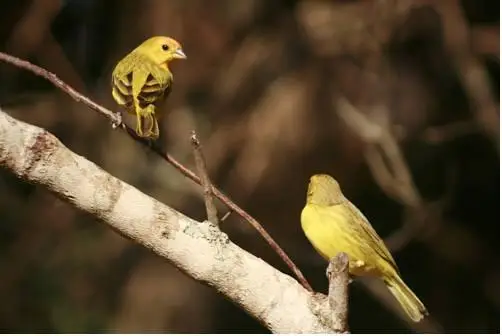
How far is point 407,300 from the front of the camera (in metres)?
1.83

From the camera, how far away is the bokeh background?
16.6ft

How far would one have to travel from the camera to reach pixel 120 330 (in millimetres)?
5176

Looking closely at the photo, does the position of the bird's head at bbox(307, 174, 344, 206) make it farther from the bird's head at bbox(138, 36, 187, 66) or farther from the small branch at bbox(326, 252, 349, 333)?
the bird's head at bbox(138, 36, 187, 66)

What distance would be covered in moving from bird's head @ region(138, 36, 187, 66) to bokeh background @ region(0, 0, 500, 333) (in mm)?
2948

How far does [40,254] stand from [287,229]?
53.7 inches

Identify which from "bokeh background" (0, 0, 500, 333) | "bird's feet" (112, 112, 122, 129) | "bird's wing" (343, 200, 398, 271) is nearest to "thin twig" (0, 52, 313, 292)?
"bird's feet" (112, 112, 122, 129)

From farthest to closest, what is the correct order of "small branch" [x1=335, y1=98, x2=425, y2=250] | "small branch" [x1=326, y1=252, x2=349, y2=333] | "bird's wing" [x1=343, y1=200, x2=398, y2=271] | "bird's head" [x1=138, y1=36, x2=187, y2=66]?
"small branch" [x1=335, y1=98, x2=425, y2=250], "bird's head" [x1=138, y1=36, x2=187, y2=66], "bird's wing" [x1=343, y1=200, x2=398, y2=271], "small branch" [x1=326, y1=252, x2=349, y2=333]

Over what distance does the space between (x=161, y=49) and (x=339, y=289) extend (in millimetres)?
578

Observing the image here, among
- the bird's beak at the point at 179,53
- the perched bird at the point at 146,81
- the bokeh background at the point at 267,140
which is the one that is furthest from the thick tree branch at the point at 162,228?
the bokeh background at the point at 267,140

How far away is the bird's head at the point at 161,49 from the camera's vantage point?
185cm

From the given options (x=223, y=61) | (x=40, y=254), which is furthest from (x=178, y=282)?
(x=223, y=61)

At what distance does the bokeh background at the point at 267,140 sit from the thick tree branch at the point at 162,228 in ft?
10.3

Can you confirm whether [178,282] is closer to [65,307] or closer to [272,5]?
[65,307]

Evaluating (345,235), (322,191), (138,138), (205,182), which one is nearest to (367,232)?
(345,235)
